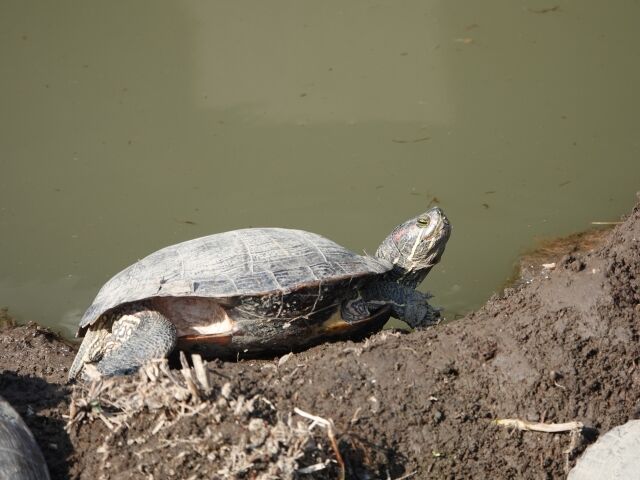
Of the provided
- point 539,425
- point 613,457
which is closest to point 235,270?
point 539,425

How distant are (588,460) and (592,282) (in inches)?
33.2

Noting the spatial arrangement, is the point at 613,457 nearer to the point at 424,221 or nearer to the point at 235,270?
the point at 235,270

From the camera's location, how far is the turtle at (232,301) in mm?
3721

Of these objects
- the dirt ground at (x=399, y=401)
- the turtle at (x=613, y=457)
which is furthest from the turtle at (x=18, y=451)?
the turtle at (x=613, y=457)

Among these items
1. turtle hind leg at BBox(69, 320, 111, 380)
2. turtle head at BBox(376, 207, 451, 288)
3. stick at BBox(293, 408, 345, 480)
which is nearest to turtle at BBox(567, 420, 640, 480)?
stick at BBox(293, 408, 345, 480)

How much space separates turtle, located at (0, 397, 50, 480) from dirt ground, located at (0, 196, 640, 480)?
0.14 m

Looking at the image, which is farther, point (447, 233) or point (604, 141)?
point (604, 141)

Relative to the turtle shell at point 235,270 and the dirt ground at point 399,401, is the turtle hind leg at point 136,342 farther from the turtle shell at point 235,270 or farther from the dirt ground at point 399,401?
the dirt ground at point 399,401

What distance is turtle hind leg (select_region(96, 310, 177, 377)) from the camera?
3.45 meters

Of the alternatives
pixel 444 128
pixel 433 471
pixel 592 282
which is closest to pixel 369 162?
pixel 444 128

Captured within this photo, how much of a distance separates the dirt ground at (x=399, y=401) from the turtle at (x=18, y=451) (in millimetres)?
139

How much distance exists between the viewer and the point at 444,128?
666 cm

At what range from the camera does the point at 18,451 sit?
2.46 metres

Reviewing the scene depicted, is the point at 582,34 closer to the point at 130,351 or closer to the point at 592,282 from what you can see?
the point at 592,282
